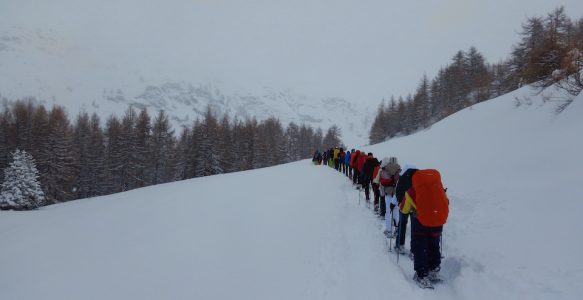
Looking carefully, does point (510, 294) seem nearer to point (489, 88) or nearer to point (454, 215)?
point (454, 215)

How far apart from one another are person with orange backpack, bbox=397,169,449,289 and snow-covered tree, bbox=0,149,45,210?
31.0 m

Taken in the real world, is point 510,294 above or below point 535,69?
below

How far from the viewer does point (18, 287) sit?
5.25 meters

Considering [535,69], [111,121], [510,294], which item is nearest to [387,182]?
[510,294]

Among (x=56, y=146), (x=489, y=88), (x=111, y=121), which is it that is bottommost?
(x=56, y=146)

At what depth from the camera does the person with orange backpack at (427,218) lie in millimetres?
5105

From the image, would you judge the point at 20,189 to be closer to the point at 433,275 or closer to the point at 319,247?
the point at 319,247

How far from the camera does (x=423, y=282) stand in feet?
17.3

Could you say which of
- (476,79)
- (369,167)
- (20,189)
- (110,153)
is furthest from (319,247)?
(476,79)

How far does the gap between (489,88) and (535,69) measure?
3609 cm

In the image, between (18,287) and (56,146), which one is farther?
(56,146)

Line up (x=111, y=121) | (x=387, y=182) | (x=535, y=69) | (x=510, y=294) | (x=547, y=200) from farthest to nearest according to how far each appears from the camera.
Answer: (x=111, y=121)
(x=535, y=69)
(x=387, y=182)
(x=547, y=200)
(x=510, y=294)

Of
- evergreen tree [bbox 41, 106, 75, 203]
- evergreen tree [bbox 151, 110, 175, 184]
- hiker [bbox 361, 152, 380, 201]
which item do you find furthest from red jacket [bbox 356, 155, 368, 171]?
evergreen tree [bbox 151, 110, 175, 184]

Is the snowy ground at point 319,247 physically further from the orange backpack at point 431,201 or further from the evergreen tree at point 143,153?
the evergreen tree at point 143,153
